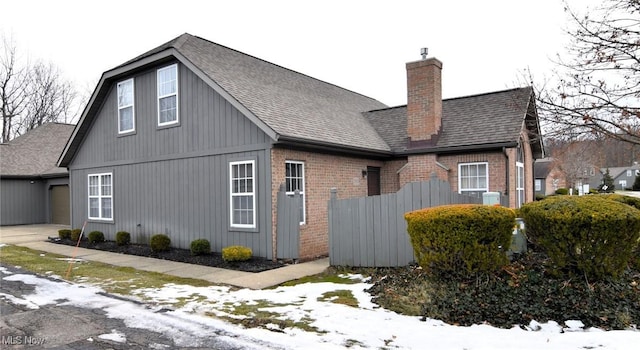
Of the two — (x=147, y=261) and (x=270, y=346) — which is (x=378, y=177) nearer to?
(x=147, y=261)

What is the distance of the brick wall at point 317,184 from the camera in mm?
10914

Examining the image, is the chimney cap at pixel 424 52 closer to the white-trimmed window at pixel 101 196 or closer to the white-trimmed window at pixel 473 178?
the white-trimmed window at pixel 473 178

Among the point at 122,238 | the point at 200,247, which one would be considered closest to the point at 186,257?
the point at 200,247

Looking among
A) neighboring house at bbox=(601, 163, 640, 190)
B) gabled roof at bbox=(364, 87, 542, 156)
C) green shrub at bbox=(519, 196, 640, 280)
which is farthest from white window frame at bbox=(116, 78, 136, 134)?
neighboring house at bbox=(601, 163, 640, 190)

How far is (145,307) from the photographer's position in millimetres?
6902

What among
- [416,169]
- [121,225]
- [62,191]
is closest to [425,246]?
[416,169]

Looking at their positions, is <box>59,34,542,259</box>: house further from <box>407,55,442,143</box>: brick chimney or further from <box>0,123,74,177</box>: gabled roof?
<box>0,123,74,177</box>: gabled roof

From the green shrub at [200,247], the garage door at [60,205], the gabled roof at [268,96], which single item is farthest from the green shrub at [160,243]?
the garage door at [60,205]

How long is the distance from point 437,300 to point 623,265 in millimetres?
2802

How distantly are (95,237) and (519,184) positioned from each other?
14989 millimetres

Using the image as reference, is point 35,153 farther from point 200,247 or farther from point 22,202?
point 200,247

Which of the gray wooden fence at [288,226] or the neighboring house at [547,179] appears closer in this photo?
the gray wooden fence at [288,226]

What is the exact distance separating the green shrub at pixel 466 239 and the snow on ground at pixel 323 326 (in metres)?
1.31

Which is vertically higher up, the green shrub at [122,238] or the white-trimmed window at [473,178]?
the white-trimmed window at [473,178]
